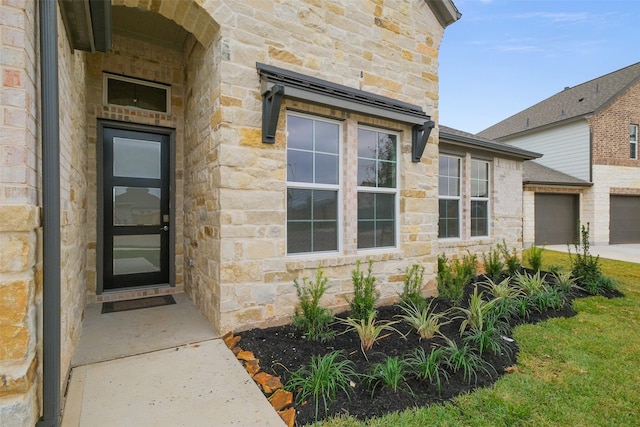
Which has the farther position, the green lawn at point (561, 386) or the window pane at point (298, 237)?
the window pane at point (298, 237)

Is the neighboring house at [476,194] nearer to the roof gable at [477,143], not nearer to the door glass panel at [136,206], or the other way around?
the roof gable at [477,143]

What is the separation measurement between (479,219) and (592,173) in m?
9.40

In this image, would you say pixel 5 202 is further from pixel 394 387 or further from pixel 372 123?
pixel 372 123

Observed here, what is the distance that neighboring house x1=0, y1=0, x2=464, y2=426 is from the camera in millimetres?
1763

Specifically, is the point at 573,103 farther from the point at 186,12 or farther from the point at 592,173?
the point at 186,12

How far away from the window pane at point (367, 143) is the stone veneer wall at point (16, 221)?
11.2 ft

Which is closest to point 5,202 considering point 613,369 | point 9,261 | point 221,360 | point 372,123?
point 9,261

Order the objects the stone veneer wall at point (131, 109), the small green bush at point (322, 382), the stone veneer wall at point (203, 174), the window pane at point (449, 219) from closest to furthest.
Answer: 1. the small green bush at point (322, 382)
2. the stone veneer wall at point (203, 174)
3. the stone veneer wall at point (131, 109)
4. the window pane at point (449, 219)

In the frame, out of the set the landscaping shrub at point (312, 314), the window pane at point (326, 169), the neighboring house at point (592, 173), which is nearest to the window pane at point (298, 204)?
the window pane at point (326, 169)

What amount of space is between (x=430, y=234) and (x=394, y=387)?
116 inches

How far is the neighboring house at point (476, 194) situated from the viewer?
652 centimetres

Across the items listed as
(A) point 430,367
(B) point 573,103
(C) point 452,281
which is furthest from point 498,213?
(B) point 573,103

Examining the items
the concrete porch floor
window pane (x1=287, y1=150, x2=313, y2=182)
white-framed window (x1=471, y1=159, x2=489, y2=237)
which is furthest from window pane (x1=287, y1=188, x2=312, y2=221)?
white-framed window (x1=471, y1=159, x2=489, y2=237)

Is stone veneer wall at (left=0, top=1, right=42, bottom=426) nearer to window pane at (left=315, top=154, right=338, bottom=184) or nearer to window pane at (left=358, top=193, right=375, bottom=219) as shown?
window pane at (left=315, top=154, right=338, bottom=184)
